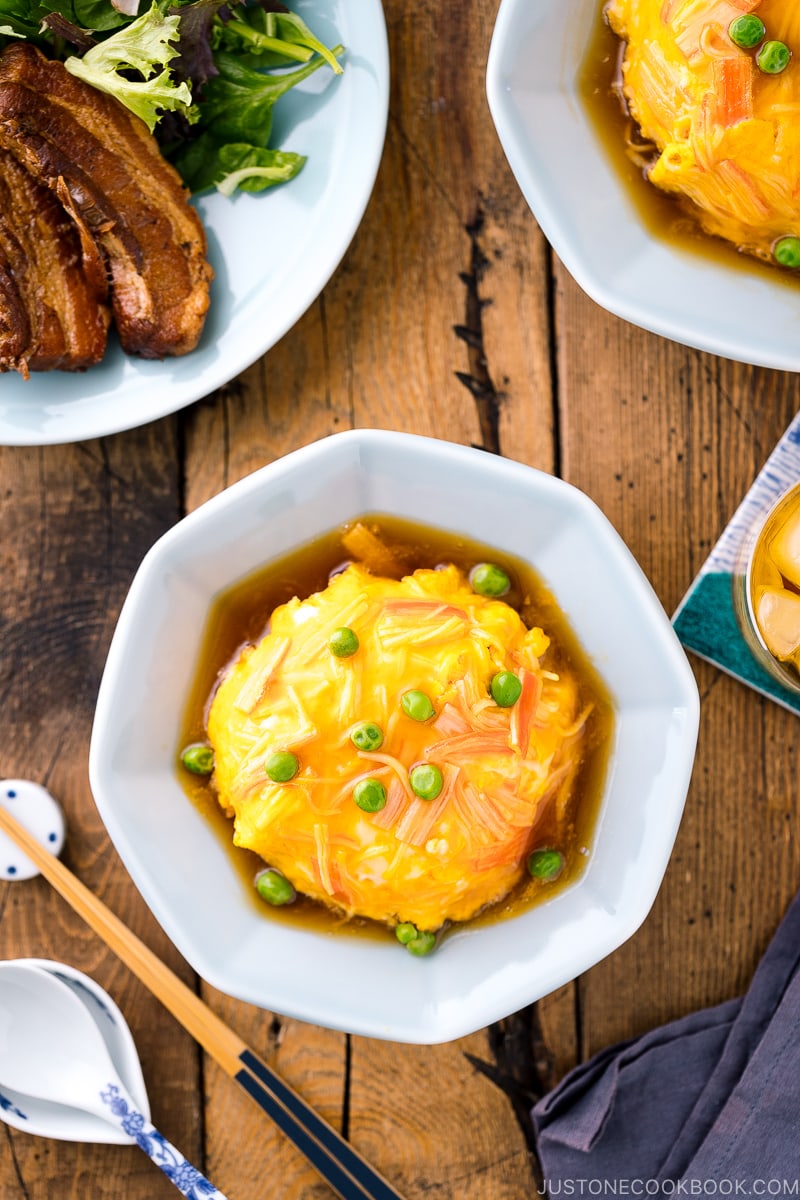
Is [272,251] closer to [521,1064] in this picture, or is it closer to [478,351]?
[478,351]

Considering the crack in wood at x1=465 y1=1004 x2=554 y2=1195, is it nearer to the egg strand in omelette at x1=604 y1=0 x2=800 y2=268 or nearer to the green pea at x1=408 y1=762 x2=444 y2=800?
the green pea at x1=408 y1=762 x2=444 y2=800

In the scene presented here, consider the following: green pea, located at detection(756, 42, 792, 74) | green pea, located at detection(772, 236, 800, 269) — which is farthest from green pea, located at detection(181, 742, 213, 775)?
green pea, located at detection(756, 42, 792, 74)

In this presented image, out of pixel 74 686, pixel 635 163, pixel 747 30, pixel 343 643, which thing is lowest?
pixel 74 686

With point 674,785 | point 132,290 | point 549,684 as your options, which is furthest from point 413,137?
point 674,785

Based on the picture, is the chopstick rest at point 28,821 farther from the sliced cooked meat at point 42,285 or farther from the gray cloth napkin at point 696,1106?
the gray cloth napkin at point 696,1106

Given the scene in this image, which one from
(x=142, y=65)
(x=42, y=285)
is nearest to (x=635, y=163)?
(x=142, y=65)

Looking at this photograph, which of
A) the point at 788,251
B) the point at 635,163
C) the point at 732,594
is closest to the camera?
the point at 788,251

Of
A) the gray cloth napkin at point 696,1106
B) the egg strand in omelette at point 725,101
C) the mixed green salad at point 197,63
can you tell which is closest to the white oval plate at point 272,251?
the mixed green salad at point 197,63
